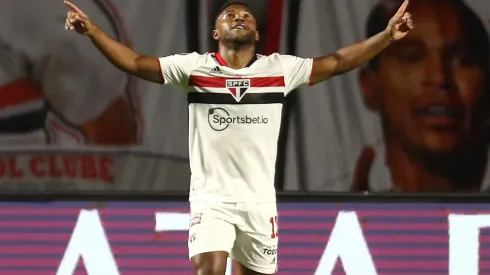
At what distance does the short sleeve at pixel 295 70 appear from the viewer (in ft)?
12.9

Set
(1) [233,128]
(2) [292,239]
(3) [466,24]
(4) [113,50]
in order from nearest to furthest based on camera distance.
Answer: (4) [113,50]
(1) [233,128]
(2) [292,239]
(3) [466,24]

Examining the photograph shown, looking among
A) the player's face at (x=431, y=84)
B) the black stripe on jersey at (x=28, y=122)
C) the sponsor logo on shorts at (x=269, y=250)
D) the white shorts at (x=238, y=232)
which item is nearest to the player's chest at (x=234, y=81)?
the white shorts at (x=238, y=232)

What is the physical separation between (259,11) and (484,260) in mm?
1751

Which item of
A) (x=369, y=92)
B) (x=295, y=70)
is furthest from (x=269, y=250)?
(x=369, y=92)

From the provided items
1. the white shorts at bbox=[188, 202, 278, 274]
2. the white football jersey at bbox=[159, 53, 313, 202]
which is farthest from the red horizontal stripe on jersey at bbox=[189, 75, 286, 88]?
the white shorts at bbox=[188, 202, 278, 274]

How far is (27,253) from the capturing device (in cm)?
478

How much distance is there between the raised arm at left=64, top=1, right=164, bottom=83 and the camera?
356 centimetres

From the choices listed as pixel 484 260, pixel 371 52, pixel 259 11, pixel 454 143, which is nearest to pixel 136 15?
pixel 259 11

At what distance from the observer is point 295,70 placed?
393 centimetres

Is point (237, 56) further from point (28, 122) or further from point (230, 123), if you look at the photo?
point (28, 122)

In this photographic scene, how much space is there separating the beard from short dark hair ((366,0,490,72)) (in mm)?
1242

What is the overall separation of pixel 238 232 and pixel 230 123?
0.45 meters

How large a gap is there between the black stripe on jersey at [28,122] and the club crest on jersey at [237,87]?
153cm

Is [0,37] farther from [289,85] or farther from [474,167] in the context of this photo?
[474,167]
